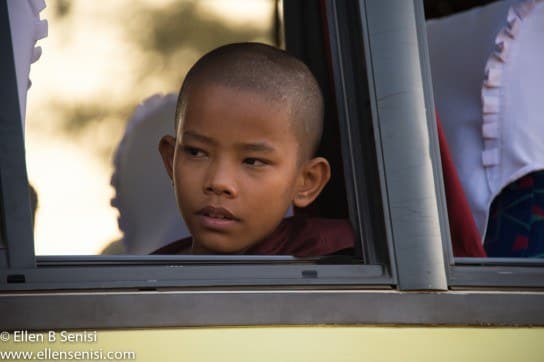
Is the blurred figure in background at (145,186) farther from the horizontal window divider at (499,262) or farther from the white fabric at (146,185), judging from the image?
the horizontal window divider at (499,262)

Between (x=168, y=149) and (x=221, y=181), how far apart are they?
0.39 m

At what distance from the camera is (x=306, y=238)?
253 cm

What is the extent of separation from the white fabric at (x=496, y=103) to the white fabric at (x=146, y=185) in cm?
84

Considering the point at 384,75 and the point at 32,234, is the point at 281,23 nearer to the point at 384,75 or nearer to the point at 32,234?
the point at 384,75

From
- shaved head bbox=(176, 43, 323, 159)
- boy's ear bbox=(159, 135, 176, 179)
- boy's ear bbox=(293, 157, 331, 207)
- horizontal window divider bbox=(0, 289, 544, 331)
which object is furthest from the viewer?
boy's ear bbox=(159, 135, 176, 179)

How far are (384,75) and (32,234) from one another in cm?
71

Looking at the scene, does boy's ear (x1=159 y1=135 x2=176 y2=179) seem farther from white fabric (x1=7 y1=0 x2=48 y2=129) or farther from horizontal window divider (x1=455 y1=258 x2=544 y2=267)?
horizontal window divider (x1=455 y1=258 x2=544 y2=267)

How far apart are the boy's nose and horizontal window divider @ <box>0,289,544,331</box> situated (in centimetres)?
51

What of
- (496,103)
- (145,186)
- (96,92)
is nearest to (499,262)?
(496,103)

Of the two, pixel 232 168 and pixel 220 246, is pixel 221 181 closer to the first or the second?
pixel 232 168

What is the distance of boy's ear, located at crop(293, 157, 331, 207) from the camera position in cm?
267

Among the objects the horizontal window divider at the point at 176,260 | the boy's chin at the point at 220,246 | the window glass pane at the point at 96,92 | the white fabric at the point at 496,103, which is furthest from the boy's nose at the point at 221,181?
the window glass pane at the point at 96,92

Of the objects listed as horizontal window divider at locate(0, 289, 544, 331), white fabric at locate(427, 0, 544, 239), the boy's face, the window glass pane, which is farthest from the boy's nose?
the window glass pane

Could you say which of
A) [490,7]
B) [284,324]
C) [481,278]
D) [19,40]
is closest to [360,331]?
[284,324]
